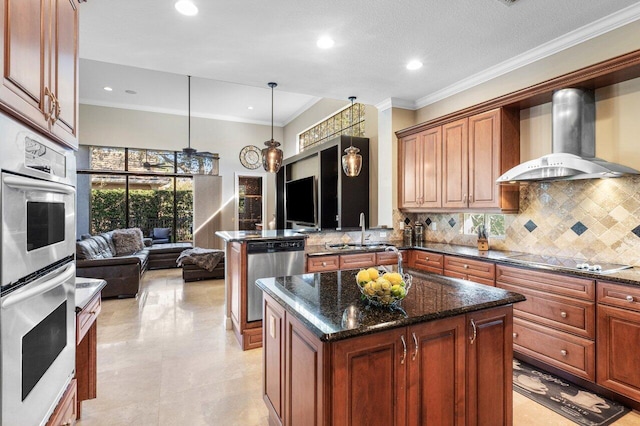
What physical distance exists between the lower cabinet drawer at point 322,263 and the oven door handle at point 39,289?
2508 mm

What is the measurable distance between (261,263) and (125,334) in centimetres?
177

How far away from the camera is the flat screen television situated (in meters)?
5.92

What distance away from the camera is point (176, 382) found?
2680mm

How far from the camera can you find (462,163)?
381 cm

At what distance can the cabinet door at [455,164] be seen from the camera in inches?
149

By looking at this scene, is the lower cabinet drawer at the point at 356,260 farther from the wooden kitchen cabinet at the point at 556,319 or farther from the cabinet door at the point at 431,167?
the wooden kitchen cabinet at the point at 556,319

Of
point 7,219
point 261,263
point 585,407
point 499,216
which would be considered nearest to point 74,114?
point 7,219

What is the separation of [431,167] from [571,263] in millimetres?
1895

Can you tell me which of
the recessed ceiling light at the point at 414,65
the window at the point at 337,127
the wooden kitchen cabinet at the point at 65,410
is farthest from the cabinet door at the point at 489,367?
the window at the point at 337,127

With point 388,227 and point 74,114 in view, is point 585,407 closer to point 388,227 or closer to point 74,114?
point 388,227

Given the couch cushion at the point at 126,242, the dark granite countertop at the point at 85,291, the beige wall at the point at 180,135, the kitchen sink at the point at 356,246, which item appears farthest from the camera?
the beige wall at the point at 180,135

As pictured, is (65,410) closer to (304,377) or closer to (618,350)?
(304,377)

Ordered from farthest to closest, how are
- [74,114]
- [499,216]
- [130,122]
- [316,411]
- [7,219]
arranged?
[130,122], [499,216], [74,114], [316,411], [7,219]

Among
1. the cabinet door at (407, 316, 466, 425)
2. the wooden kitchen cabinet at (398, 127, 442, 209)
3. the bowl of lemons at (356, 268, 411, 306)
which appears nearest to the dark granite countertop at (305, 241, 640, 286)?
the wooden kitchen cabinet at (398, 127, 442, 209)
